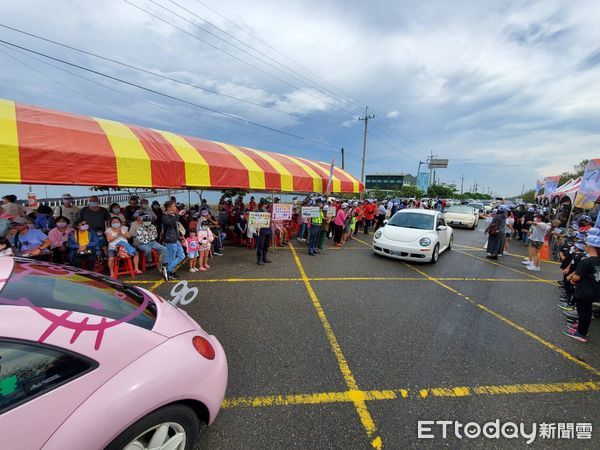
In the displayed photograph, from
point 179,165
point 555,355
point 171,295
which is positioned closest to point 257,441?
point 171,295

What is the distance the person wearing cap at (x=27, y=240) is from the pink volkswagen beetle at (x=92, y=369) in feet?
13.8

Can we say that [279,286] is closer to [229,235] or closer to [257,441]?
[257,441]

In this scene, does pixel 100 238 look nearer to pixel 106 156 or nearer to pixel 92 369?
pixel 106 156

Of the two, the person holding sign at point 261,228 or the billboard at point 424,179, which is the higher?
the billboard at point 424,179

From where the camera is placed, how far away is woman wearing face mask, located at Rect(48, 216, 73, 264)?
212 inches

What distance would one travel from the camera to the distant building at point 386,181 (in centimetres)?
9248

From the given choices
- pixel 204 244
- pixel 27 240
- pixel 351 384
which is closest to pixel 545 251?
pixel 351 384

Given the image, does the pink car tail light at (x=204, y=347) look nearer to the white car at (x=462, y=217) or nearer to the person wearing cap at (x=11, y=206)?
the person wearing cap at (x=11, y=206)

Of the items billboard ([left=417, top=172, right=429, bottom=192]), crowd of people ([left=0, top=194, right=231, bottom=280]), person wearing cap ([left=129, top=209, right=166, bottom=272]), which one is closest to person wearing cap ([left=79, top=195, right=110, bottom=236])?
crowd of people ([left=0, top=194, right=231, bottom=280])

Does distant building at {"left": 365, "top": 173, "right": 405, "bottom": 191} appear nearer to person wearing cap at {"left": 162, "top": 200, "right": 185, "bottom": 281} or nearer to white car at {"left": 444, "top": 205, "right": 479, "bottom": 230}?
white car at {"left": 444, "top": 205, "right": 479, "bottom": 230}

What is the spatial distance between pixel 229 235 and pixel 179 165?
4062 millimetres

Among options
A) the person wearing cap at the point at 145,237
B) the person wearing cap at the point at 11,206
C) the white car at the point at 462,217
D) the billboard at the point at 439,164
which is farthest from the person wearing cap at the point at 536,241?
the billboard at the point at 439,164

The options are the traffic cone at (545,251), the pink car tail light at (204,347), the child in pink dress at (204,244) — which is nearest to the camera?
the pink car tail light at (204,347)

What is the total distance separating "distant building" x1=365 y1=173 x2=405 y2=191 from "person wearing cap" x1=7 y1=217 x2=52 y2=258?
93290 mm
